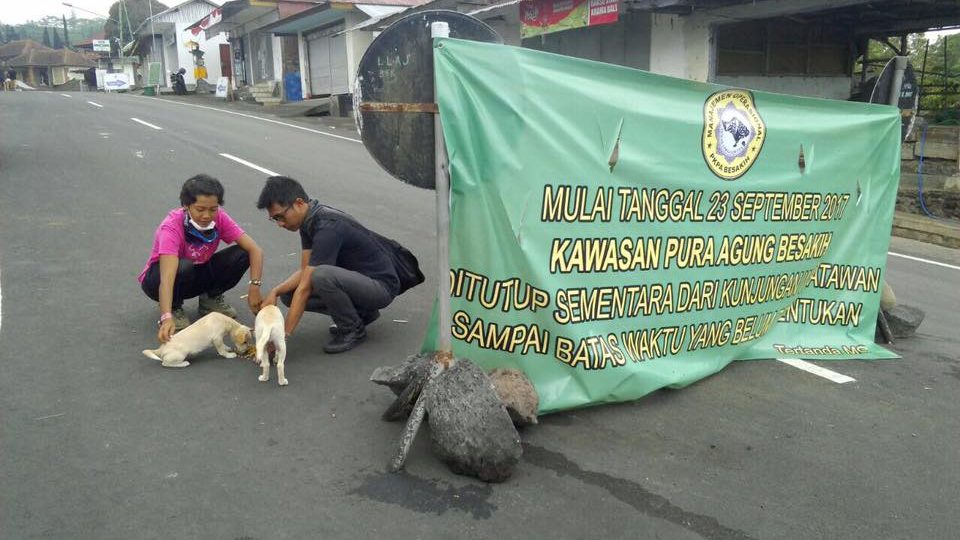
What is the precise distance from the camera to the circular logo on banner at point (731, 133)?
154 inches

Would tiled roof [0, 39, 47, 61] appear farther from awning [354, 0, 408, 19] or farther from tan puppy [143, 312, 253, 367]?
tan puppy [143, 312, 253, 367]

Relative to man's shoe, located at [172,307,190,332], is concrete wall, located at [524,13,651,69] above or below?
above

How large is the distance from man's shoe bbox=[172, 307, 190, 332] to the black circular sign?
2151 mm

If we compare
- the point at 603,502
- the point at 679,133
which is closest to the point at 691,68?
the point at 679,133

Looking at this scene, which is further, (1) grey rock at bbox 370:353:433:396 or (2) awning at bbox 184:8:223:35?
(2) awning at bbox 184:8:223:35

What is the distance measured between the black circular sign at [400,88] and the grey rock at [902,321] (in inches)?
142

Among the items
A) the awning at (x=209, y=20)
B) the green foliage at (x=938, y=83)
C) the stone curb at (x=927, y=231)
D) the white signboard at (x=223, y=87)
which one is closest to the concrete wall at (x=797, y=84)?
the green foliage at (x=938, y=83)

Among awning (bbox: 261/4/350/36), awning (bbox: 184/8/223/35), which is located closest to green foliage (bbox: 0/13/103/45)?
awning (bbox: 184/8/223/35)

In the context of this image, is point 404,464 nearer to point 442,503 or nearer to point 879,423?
point 442,503

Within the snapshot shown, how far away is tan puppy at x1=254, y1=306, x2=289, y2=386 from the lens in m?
3.67

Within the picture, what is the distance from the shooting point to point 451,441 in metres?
2.92

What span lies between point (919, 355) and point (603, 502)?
3074mm

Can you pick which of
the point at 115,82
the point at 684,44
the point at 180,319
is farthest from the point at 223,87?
the point at 180,319

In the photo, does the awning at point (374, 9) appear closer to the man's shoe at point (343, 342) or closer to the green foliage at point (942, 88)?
the green foliage at point (942, 88)
